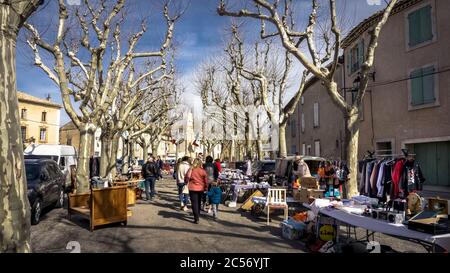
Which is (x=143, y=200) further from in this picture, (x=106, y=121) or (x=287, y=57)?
(x=287, y=57)

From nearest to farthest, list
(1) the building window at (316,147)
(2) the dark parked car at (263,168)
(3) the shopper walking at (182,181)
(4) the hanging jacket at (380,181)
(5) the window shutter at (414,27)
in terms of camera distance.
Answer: (4) the hanging jacket at (380,181) < (3) the shopper walking at (182,181) < (5) the window shutter at (414,27) < (2) the dark parked car at (263,168) < (1) the building window at (316,147)

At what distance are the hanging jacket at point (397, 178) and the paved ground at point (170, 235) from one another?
992 millimetres

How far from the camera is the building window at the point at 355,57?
20406 millimetres

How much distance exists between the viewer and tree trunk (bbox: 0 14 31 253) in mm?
3996

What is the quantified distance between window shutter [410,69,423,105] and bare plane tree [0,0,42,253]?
16590 millimetres

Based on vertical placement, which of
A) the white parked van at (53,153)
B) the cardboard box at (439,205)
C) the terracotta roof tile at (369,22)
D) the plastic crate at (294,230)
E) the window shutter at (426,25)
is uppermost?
the terracotta roof tile at (369,22)

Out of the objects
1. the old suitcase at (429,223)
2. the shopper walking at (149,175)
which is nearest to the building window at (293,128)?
the shopper walking at (149,175)

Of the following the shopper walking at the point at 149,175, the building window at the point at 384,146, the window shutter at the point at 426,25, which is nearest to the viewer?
the shopper walking at the point at 149,175

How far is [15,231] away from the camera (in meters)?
4.03

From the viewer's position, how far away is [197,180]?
8.72m

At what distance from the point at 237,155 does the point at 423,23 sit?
35.0 m

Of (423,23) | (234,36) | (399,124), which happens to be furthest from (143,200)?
(423,23)

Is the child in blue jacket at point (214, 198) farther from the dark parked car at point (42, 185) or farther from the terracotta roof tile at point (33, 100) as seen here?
the terracotta roof tile at point (33, 100)

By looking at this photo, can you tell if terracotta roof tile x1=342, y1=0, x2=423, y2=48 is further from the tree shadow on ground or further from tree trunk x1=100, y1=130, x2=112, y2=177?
tree trunk x1=100, y1=130, x2=112, y2=177
